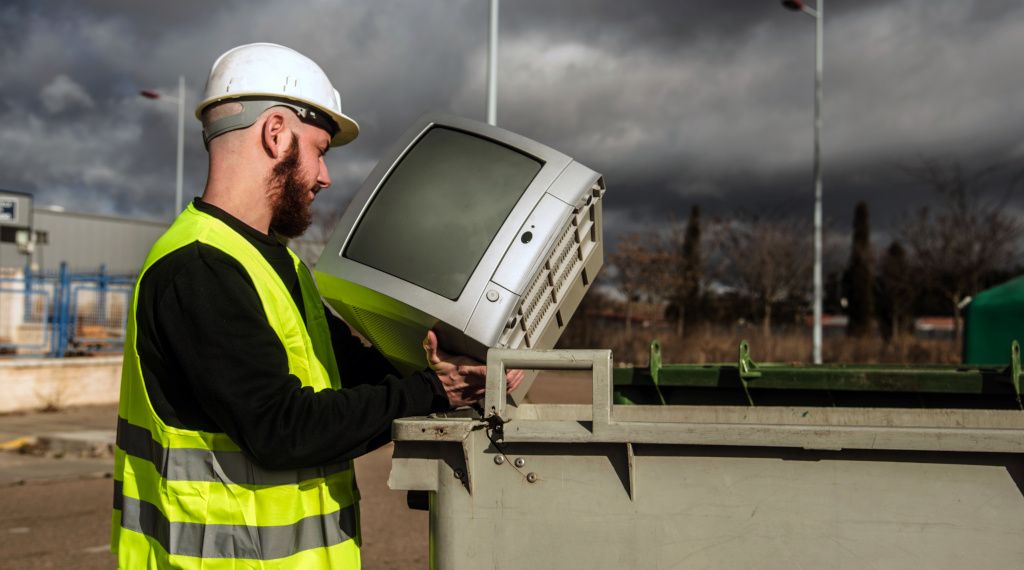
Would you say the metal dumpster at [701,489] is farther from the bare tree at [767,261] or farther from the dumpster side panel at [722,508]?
the bare tree at [767,261]

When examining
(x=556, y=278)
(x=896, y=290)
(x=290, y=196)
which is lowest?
(x=556, y=278)

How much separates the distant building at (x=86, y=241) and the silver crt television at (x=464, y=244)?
3706 cm

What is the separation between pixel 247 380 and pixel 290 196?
1.67ft

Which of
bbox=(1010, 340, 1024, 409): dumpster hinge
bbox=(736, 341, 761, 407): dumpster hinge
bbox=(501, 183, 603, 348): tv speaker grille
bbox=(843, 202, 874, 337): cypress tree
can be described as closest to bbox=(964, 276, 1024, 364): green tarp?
bbox=(1010, 340, 1024, 409): dumpster hinge

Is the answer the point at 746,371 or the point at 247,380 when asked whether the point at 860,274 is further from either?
the point at 247,380

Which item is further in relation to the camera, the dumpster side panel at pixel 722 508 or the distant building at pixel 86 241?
the distant building at pixel 86 241

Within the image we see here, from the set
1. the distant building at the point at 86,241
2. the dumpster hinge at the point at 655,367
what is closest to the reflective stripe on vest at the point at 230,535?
the dumpster hinge at the point at 655,367

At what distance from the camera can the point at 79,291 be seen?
547 inches

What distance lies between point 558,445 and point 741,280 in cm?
3160

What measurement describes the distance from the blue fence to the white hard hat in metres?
12.5

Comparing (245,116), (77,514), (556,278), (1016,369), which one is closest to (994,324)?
(1016,369)

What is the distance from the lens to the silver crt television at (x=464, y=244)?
6.34 feet

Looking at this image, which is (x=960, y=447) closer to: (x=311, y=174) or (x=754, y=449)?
(x=754, y=449)

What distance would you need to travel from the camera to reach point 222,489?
5.41 feet
